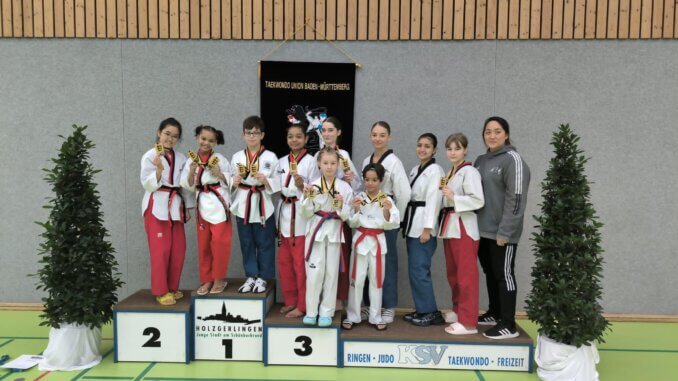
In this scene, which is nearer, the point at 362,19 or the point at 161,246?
the point at 161,246

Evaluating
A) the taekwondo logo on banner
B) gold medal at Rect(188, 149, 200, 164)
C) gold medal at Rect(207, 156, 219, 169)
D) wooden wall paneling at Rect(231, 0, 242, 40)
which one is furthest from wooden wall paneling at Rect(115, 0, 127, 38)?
gold medal at Rect(207, 156, 219, 169)

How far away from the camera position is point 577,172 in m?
3.26

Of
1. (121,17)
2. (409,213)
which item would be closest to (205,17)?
(121,17)

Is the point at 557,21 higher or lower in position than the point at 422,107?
higher

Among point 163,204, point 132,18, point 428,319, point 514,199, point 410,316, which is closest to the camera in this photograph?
point 514,199

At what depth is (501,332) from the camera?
3479mm

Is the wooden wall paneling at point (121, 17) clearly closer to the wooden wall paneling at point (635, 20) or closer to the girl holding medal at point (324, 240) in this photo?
the girl holding medal at point (324, 240)

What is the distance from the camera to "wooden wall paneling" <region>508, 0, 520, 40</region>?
4625 millimetres

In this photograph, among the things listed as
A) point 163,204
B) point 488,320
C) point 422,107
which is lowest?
point 488,320

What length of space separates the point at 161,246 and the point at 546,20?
435cm

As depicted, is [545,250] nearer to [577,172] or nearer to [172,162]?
[577,172]

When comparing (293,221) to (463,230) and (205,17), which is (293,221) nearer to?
(463,230)

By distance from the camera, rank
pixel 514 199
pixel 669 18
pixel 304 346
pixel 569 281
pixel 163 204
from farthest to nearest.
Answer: pixel 669 18
pixel 163 204
pixel 304 346
pixel 514 199
pixel 569 281

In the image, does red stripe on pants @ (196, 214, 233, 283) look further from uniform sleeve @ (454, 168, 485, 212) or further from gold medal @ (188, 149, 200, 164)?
uniform sleeve @ (454, 168, 485, 212)
